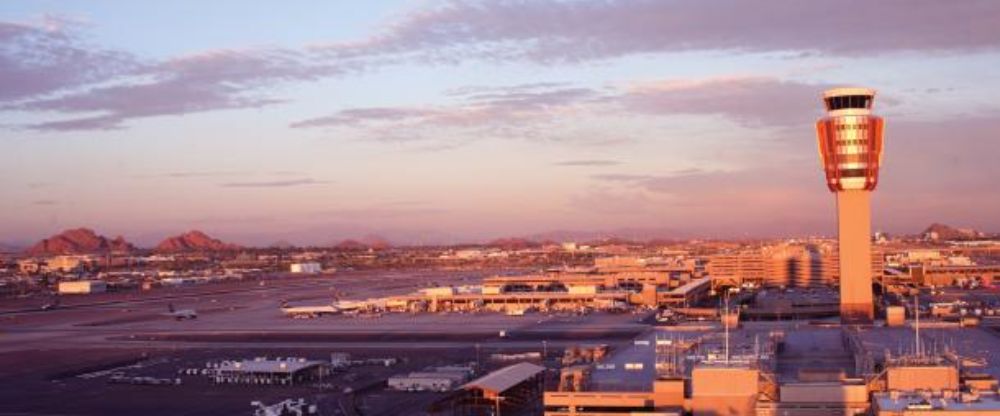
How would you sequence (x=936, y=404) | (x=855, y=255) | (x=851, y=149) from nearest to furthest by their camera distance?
(x=936, y=404)
(x=851, y=149)
(x=855, y=255)

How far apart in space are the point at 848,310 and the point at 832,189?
7.24m

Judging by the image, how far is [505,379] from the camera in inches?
1858

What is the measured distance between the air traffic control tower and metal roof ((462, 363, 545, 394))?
76.7 ft

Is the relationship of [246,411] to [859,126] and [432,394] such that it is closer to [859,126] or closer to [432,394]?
[432,394]

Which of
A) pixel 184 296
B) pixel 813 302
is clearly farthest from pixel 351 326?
pixel 184 296

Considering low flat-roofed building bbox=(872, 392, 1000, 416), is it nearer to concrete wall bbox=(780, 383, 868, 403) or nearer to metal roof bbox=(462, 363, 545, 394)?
concrete wall bbox=(780, 383, 868, 403)

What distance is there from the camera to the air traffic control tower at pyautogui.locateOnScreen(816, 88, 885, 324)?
6353cm

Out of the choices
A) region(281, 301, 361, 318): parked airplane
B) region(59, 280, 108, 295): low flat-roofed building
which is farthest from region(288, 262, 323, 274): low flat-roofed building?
region(281, 301, 361, 318): parked airplane

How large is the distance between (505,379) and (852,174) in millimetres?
27910

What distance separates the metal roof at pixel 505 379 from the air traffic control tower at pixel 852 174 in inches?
921

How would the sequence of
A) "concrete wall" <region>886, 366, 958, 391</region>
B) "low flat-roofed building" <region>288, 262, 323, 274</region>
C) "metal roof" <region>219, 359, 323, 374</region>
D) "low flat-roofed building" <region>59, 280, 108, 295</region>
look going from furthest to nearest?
"low flat-roofed building" <region>288, 262, 323, 274</region>
"low flat-roofed building" <region>59, 280, 108, 295</region>
"metal roof" <region>219, 359, 323, 374</region>
"concrete wall" <region>886, 366, 958, 391</region>

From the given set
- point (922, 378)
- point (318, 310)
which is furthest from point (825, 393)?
point (318, 310)

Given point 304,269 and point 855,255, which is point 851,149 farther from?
point 304,269

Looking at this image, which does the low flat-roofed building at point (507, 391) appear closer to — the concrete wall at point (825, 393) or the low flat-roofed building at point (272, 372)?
the low flat-roofed building at point (272, 372)
